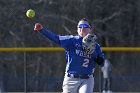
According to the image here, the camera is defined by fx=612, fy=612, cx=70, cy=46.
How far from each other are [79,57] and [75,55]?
0.07 m

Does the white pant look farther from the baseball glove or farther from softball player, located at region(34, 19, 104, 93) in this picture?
the baseball glove

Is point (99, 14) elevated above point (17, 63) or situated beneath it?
elevated above

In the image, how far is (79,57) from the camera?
29.3 ft

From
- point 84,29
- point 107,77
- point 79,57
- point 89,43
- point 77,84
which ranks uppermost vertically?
point 84,29

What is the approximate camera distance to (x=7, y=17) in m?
24.1

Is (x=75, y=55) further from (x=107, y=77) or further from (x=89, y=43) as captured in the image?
(x=107, y=77)

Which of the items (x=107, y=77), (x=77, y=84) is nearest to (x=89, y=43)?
(x=77, y=84)

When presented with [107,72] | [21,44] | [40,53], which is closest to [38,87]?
[40,53]

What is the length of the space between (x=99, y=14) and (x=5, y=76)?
9588 millimetres

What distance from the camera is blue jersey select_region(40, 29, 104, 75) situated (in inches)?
351

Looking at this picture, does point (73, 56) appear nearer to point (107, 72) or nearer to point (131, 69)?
point (107, 72)

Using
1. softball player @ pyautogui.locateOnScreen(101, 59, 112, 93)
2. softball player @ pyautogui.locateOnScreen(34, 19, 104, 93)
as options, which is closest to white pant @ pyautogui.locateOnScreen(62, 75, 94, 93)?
softball player @ pyautogui.locateOnScreen(34, 19, 104, 93)

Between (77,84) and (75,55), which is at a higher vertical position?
(75,55)

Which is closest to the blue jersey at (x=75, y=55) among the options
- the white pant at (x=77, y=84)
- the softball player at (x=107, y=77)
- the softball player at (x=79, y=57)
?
the softball player at (x=79, y=57)
